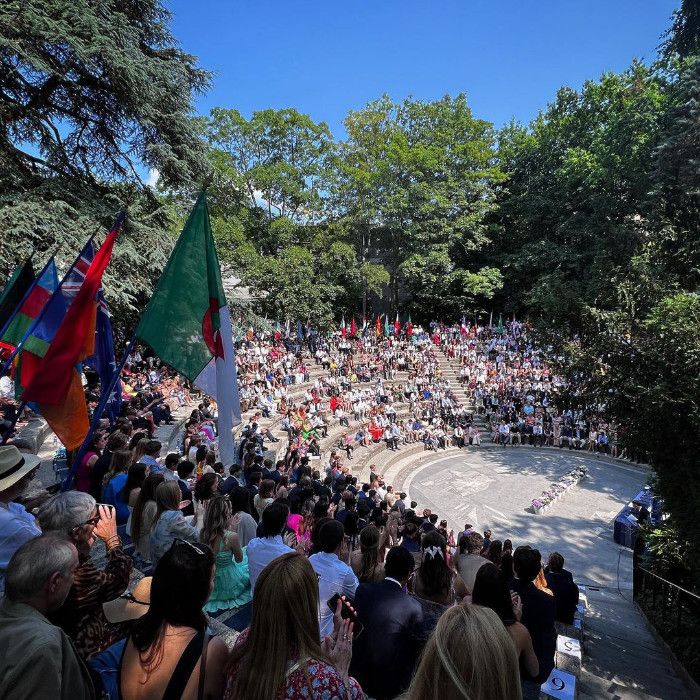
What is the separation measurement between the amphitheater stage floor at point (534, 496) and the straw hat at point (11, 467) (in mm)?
10764

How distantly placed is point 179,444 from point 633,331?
1099cm

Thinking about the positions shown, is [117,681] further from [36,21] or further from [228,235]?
[228,235]

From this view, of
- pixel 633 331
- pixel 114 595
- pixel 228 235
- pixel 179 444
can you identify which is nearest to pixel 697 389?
pixel 633 331

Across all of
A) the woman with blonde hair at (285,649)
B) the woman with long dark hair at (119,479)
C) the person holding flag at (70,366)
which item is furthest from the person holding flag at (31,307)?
the woman with blonde hair at (285,649)

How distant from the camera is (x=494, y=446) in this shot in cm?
2020

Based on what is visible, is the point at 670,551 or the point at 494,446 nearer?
the point at 670,551

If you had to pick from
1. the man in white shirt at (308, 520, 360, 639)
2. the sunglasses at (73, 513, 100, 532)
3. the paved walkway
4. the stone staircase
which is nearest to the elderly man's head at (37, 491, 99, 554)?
the sunglasses at (73, 513, 100, 532)

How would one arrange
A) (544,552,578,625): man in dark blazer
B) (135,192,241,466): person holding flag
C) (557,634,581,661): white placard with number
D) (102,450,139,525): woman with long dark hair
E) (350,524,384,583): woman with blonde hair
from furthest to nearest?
(544,552,578,625): man in dark blazer
(102,450,139,525): woman with long dark hair
(557,634,581,661): white placard with number
(135,192,241,466): person holding flag
(350,524,384,583): woman with blonde hair

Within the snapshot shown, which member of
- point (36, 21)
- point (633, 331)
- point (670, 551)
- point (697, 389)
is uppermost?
point (36, 21)

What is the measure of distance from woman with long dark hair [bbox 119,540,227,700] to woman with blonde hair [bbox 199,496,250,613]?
2011 millimetres

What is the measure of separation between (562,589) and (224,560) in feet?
12.0

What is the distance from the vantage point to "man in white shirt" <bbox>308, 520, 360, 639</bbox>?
3170mm

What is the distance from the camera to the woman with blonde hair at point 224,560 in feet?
12.6

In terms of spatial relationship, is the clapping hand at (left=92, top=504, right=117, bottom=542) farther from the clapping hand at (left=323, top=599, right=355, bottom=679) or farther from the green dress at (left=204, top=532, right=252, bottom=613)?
the clapping hand at (left=323, top=599, right=355, bottom=679)
